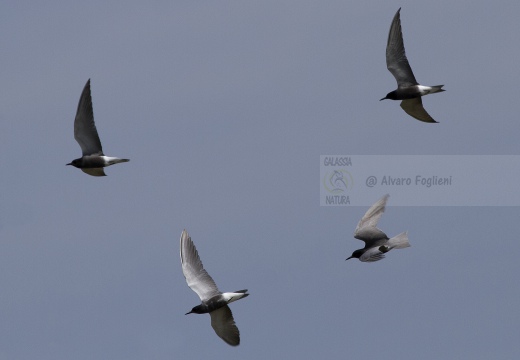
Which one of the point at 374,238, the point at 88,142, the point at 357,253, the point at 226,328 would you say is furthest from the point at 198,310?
the point at 88,142

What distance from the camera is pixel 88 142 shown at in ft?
155

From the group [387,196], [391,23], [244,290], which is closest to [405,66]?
[391,23]

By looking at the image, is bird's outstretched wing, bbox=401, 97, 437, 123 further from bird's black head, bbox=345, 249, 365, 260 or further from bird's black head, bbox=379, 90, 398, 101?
bird's black head, bbox=345, 249, 365, 260

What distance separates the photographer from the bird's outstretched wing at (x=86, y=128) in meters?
46.4

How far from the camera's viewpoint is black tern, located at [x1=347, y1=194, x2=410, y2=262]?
149 feet

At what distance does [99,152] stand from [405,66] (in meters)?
10.5

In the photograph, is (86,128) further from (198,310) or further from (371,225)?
(371,225)

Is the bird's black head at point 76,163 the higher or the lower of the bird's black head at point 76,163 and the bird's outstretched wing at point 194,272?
the higher

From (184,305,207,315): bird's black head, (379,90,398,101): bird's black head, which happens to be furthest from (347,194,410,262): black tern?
(184,305,207,315): bird's black head

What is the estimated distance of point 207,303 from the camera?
44.5 meters

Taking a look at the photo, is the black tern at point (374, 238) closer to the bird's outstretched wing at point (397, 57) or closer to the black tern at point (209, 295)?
the bird's outstretched wing at point (397, 57)

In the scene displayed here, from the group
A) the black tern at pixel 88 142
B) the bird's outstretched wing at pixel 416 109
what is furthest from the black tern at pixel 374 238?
the black tern at pixel 88 142

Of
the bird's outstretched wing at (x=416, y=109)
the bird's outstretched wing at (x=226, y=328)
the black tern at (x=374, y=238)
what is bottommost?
the bird's outstretched wing at (x=226, y=328)

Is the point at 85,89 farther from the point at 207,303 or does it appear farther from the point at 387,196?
the point at 387,196
